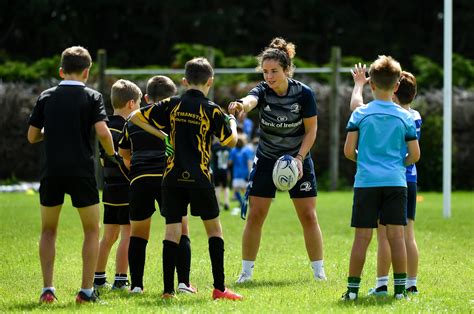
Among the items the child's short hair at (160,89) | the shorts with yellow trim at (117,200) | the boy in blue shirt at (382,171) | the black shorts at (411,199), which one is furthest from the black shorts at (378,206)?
the shorts with yellow trim at (117,200)

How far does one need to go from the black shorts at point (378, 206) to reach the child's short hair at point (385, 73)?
0.81 m

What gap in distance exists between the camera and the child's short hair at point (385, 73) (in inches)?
302

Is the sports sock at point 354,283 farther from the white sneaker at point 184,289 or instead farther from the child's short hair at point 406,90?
the child's short hair at point 406,90

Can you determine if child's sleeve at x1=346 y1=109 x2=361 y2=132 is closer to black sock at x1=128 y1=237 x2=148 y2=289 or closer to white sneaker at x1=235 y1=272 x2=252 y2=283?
black sock at x1=128 y1=237 x2=148 y2=289

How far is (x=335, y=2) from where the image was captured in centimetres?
3750

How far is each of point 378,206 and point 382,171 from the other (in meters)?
0.28

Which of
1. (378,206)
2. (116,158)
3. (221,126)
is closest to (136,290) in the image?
(116,158)

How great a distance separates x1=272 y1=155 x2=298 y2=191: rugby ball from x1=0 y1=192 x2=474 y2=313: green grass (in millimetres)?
904

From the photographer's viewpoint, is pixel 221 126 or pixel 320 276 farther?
pixel 320 276

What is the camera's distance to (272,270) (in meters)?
10.1

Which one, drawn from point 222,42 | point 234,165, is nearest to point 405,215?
point 234,165

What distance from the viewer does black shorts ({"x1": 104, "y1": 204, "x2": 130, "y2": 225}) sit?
353 inches

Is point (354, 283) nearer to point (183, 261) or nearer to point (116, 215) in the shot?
point (183, 261)

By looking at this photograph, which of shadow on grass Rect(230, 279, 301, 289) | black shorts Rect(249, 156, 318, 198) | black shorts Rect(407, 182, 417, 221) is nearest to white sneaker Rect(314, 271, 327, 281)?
shadow on grass Rect(230, 279, 301, 289)
